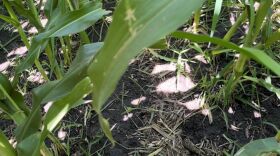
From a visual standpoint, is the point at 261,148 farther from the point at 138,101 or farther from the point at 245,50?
the point at 138,101

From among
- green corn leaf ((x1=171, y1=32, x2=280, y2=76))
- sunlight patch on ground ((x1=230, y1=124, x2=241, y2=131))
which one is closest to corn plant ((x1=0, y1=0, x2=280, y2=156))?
green corn leaf ((x1=171, y1=32, x2=280, y2=76))

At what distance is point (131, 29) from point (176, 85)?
791 mm

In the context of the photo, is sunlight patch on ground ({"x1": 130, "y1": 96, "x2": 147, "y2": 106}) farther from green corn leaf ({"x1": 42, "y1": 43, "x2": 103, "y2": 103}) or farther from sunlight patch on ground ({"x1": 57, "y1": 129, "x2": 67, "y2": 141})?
green corn leaf ({"x1": 42, "y1": 43, "x2": 103, "y2": 103})

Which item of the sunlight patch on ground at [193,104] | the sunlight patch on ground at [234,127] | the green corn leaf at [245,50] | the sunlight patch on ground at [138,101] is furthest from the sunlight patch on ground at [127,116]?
the green corn leaf at [245,50]

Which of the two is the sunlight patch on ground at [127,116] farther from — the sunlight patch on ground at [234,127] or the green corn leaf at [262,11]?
the green corn leaf at [262,11]

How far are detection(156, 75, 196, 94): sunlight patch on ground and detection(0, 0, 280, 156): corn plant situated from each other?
0.54 ft

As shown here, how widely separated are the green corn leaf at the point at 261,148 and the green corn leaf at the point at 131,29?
18.1 inches

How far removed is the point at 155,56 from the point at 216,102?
0.26 meters

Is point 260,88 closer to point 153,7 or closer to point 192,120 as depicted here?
point 192,120

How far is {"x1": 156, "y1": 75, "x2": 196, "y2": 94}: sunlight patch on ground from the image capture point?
1.15 metres

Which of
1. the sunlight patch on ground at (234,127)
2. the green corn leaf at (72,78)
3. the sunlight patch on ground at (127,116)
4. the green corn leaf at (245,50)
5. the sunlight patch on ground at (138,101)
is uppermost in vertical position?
the green corn leaf at (245,50)

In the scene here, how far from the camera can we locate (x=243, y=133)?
104cm

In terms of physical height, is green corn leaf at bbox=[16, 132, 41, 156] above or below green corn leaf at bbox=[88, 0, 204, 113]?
below

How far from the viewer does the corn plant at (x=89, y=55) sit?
14.9 inches
